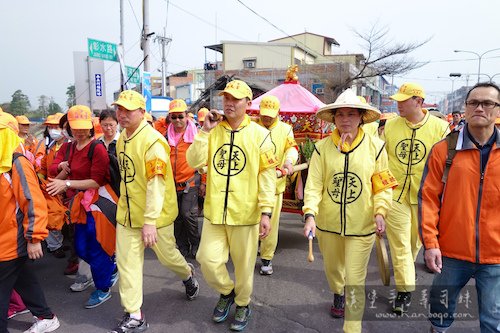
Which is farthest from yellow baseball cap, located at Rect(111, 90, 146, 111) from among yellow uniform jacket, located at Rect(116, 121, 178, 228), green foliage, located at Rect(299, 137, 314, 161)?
green foliage, located at Rect(299, 137, 314, 161)

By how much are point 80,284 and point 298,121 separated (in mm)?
3684

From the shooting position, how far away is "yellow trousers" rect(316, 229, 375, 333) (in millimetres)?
2863

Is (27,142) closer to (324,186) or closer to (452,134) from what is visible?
(324,186)

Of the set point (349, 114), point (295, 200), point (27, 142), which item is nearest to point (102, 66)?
point (27, 142)

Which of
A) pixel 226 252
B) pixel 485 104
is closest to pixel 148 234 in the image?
pixel 226 252

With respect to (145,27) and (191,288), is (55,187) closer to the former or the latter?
(191,288)

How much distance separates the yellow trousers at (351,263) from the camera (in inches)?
113

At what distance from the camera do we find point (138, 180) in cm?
320

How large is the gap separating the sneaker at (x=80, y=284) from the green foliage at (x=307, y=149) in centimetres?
324

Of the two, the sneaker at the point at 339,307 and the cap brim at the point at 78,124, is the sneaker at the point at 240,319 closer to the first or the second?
the sneaker at the point at 339,307

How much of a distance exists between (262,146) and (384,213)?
110cm

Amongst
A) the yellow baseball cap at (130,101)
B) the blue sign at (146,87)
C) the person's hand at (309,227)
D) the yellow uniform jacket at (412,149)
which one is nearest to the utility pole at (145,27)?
the blue sign at (146,87)

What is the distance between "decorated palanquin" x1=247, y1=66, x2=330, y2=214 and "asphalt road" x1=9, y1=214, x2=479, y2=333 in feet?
3.57

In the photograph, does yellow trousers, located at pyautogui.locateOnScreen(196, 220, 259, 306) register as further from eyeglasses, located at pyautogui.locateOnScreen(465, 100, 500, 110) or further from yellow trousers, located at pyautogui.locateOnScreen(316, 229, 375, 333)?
eyeglasses, located at pyautogui.locateOnScreen(465, 100, 500, 110)
